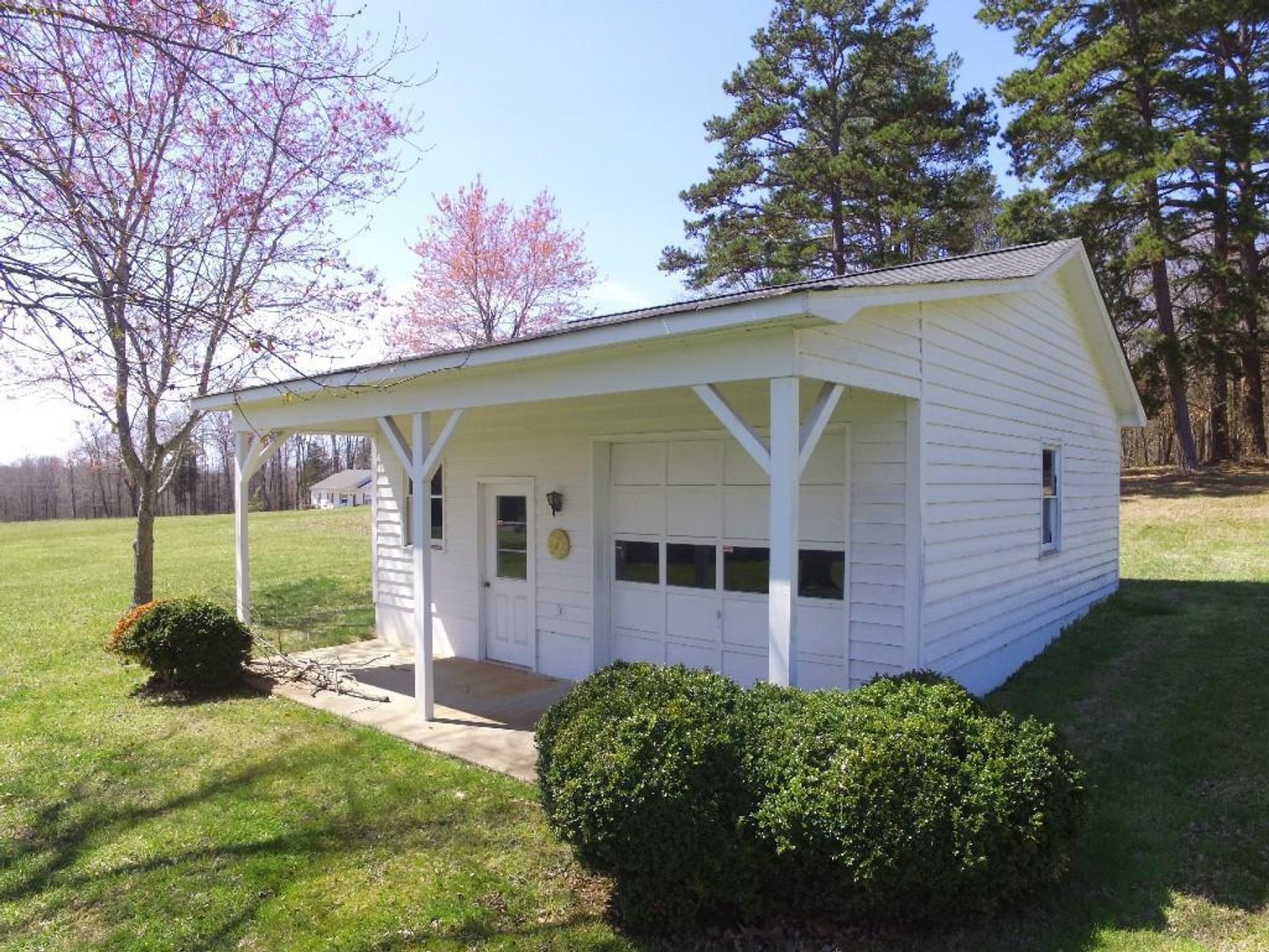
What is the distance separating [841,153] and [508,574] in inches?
632

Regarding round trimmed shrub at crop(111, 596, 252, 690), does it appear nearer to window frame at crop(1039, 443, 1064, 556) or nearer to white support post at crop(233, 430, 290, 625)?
white support post at crop(233, 430, 290, 625)

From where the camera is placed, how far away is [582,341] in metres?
5.27

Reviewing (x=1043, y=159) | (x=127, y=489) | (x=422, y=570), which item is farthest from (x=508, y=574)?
(x=127, y=489)

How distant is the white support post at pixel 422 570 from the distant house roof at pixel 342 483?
56.0m

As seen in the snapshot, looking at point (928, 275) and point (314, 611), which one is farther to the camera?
point (314, 611)

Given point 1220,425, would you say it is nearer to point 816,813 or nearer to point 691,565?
point 691,565

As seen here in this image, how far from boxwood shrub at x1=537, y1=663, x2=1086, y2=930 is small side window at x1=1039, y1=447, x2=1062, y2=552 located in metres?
5.65

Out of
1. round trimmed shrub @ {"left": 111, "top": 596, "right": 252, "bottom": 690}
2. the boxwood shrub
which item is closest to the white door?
round trimmed shrub @ {"left": 111, "top": 596, "right": 252, "bottom": 690}

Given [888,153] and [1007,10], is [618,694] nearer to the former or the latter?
[888,153]

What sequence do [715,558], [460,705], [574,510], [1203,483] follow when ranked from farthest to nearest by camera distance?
[1203,483]
[574,510]
[460,705]
[715,558]

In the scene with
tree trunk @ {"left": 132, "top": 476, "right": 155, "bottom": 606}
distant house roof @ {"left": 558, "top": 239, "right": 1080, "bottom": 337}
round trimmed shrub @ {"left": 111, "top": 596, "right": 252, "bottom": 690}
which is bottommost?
round trimmed shrub @ {"left": 111, "top": 596, "right": 252, "bottom": 690}

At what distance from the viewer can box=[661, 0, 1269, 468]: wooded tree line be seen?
61.2 ft

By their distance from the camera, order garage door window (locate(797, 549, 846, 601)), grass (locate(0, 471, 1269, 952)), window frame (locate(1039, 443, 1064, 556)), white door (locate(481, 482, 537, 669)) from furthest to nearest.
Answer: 1. window frame (locate(1039, 443, 1064, 556))
2. white door (locate(481, 482, 537, 669))
3. garage door window (locate(797, 549, 846, 601))
4. grass (locate(0, 471, 1269, 952))

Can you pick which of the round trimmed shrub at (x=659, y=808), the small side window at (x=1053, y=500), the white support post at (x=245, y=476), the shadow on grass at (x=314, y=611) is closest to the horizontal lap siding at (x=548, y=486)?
the white support post at (x=245, y=476)
